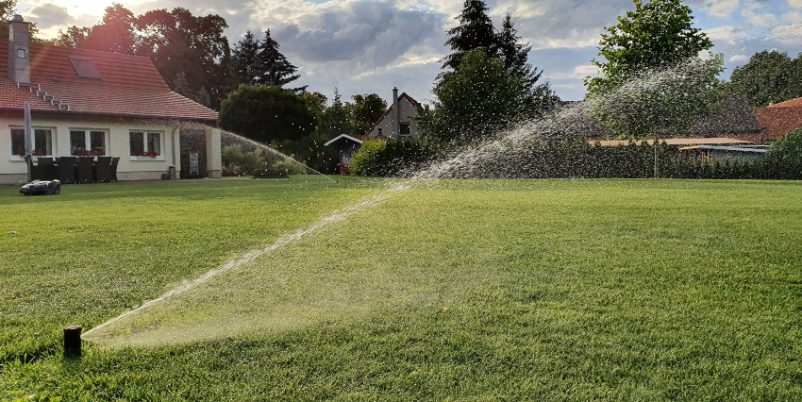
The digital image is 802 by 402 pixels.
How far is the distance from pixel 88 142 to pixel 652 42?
21297 mm

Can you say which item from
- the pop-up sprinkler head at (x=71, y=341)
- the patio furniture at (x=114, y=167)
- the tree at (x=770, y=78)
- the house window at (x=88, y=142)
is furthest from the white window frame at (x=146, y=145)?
the tree at (x=770, y=78)

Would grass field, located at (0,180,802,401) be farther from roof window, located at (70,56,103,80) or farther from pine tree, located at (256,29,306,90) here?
pine tree, located at (256,29,306,90)

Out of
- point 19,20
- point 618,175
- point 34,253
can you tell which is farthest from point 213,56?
point 34,253

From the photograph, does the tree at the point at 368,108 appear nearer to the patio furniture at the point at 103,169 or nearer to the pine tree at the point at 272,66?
the pine tree at the point at 272,66

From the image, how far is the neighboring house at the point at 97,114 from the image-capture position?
2452 cm

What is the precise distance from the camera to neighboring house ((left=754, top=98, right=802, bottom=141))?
46.2m

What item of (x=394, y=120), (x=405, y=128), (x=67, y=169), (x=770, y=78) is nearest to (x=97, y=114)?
(x=67, y=169)

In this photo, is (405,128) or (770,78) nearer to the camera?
(405,128)

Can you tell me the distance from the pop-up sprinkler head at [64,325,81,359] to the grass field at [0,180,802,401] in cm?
6

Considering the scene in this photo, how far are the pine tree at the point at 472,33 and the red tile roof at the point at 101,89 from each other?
24630 mm

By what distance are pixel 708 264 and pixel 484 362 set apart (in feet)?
11.2

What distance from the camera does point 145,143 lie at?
90.8 ft

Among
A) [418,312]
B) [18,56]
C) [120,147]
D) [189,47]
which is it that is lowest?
[418,312]

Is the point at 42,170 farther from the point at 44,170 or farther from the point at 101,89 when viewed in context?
the point at 101,89
